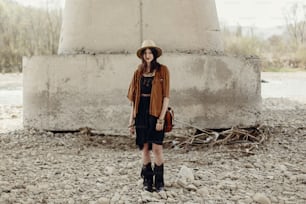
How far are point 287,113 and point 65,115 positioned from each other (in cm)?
606

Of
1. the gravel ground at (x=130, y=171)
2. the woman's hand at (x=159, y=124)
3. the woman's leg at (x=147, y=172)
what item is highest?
the woman's hand at (x=159, y=124)

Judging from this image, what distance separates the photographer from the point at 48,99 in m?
Result: 7.45

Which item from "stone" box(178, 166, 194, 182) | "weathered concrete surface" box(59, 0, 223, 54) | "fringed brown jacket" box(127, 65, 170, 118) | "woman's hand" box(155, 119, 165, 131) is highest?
"weathered concrete surface" box(59, 0, 223, 54)

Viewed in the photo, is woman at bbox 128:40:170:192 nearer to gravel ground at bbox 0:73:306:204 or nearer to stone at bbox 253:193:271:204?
gravel ground at bbox 0:73:306:204

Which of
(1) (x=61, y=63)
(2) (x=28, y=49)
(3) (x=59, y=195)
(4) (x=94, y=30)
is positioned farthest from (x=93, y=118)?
(2) (x=28, y=49)

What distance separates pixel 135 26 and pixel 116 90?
1141 millimetres

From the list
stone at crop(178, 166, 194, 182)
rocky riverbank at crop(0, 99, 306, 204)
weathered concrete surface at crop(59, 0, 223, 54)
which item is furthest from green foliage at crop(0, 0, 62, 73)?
stone at crop(178, 166, 194, 182)

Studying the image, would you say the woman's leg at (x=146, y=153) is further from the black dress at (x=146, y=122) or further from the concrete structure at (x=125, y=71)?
the concrete structure at (x=125, y=71)

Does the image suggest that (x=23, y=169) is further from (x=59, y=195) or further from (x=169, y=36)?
(x=169, y=36)

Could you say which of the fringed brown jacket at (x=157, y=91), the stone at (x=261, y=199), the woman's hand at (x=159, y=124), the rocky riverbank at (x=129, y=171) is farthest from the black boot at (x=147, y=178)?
the stone at (x=261, y=199)

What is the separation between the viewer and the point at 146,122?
4.48m

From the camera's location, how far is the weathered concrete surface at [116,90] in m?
7.20

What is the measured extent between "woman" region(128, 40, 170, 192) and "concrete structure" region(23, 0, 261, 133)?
2.68 metres

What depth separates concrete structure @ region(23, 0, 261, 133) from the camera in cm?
722
